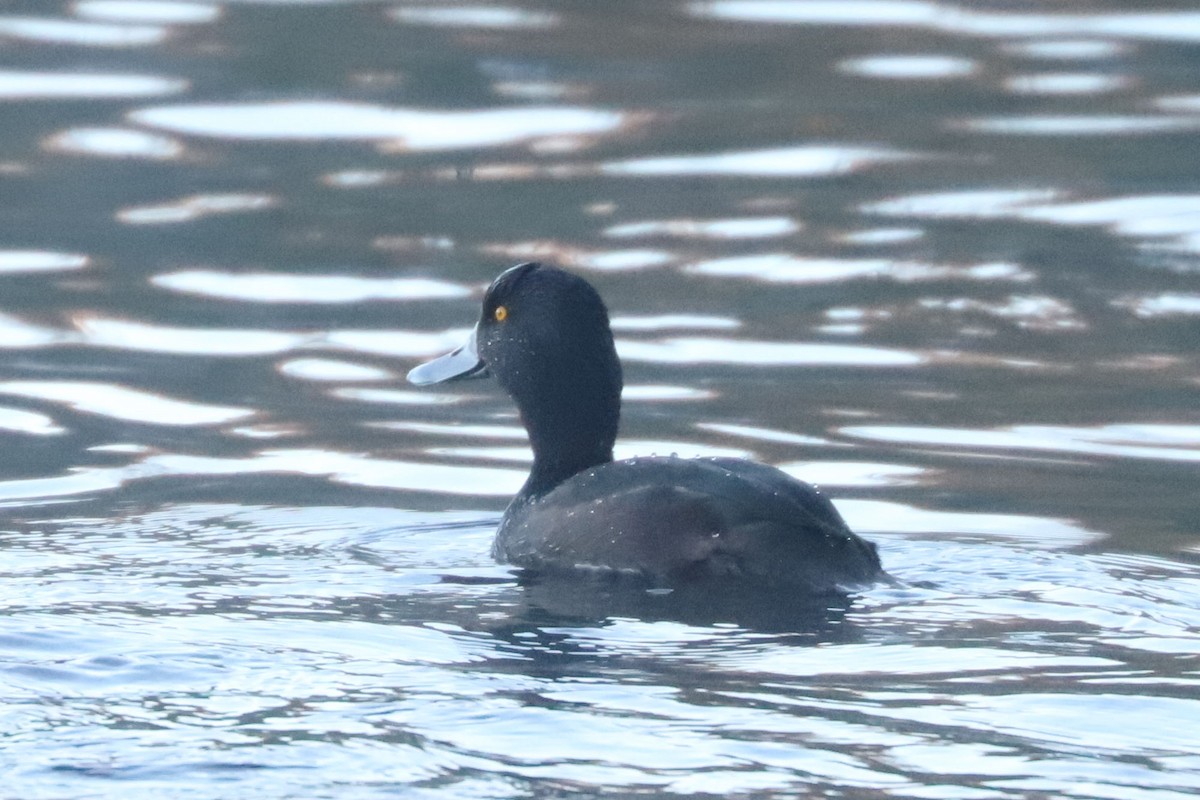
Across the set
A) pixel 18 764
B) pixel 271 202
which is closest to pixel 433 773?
pixel 18 764

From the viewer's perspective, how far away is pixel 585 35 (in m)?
17.7

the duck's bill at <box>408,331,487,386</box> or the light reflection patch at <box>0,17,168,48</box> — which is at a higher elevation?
the light reflection patch at <box>0,17,168,48</box>

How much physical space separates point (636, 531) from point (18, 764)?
234 centimetres

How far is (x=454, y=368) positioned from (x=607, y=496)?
1529 mm

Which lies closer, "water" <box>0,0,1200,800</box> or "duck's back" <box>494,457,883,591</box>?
"water" <box>0,0,1200,800</box>

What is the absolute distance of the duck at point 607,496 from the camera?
6.70 meters

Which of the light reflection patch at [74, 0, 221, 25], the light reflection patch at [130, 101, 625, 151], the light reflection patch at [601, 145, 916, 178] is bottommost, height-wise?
the light reflection patch at [601, 145, 916, 178]

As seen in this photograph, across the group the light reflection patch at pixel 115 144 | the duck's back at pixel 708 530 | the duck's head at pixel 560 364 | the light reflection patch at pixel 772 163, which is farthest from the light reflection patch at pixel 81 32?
the duck's back at pixel 708 530

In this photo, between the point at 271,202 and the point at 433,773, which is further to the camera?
the point at 271,202

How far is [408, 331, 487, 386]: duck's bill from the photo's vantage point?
27.3ft

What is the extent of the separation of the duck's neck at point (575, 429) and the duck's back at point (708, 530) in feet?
2.10

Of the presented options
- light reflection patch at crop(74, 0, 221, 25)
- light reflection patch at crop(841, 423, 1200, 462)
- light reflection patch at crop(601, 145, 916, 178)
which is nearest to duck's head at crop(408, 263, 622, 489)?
light reflection patch at crop(841, 423, 1200, 462)

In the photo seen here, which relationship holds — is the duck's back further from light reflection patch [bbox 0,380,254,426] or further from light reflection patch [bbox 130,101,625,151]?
light reflection patch [bbox 130,101,625,151]

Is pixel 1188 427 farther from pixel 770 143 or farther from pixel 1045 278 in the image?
pixel 770 143
